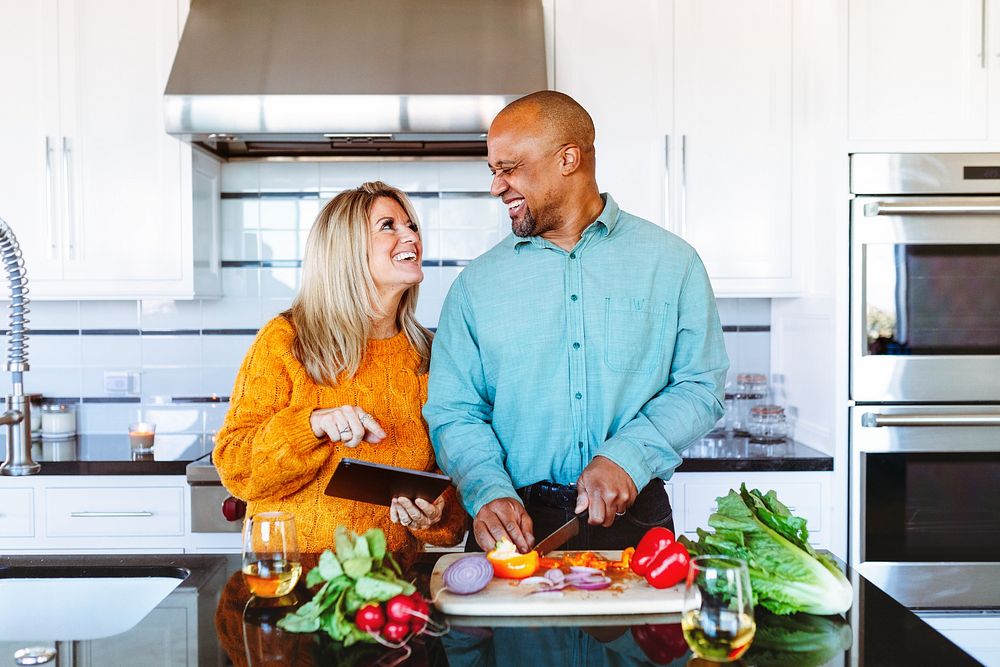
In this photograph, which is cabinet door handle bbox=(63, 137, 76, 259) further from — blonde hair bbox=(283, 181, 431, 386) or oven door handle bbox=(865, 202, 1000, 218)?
oven door handle bbox=(865, 202, 1000, 218)

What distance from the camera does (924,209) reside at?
2.73 metres

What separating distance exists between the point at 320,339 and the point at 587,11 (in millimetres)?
1611

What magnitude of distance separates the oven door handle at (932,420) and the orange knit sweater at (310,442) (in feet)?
4.66

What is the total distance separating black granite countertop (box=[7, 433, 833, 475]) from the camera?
2793mm

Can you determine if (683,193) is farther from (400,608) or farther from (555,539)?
(400,608)

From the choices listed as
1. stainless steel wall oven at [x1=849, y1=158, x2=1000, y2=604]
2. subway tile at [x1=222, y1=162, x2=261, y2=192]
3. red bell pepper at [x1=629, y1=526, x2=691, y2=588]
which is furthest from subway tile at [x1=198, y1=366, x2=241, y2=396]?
red bell pepper at [x1=629, y1=526, x2=691, y2=588]

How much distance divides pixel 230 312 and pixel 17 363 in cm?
78

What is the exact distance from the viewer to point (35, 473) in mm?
2783

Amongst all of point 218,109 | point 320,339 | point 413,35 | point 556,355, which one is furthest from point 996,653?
point 218,109

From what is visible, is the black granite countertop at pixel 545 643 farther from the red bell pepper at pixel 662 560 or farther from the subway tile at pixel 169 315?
the subway tile at pixel 169 315

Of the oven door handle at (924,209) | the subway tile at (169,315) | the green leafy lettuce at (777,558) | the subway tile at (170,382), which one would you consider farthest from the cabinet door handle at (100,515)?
the oven door handle at (924,209)

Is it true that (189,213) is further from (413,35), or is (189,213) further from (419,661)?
(419,661)

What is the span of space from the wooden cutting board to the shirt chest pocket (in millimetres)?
676

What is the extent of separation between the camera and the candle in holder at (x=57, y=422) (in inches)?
128
